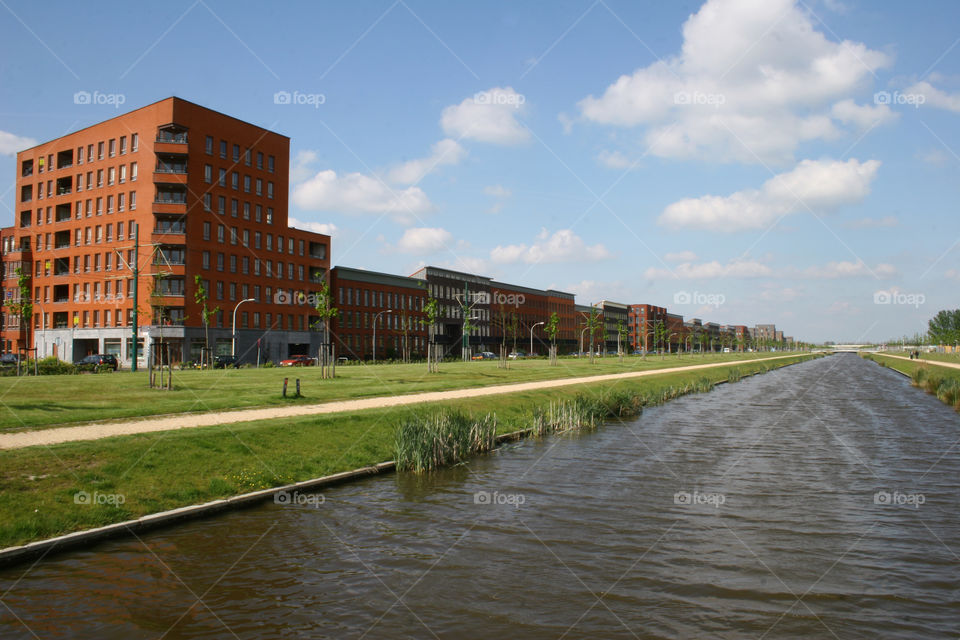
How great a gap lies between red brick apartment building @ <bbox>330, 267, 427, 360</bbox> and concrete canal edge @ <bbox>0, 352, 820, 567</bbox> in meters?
73.8

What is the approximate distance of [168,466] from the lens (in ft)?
49.1

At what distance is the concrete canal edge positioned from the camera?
35.6 ft

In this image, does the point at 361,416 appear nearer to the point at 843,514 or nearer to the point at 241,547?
the point at 241,547

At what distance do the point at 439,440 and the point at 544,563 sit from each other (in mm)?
8692

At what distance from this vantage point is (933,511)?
1490cm

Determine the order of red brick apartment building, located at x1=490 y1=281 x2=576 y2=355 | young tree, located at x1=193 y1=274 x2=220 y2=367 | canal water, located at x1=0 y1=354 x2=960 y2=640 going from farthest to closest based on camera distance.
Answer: red brick apartment building, located at x1=490 y1=281 x2=576 y2=355 < young tree, located at x1=193 y1=274 x2=220 y2=367 < canal water, located at x1=0 y1=354 x2=960 y2=640

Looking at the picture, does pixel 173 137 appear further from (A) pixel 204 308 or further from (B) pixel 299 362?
(B) pixel 299 362

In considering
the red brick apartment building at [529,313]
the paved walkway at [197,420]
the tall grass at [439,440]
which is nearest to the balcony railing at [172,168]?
the paved walkway at [197,420]

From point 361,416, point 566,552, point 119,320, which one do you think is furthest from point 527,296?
point 566,552

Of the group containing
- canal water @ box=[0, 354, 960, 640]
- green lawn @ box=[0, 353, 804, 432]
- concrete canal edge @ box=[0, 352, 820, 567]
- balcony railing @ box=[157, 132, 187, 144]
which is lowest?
canal water @ box=[0, 354, 960, 640]

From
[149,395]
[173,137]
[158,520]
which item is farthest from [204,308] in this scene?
[158,520]

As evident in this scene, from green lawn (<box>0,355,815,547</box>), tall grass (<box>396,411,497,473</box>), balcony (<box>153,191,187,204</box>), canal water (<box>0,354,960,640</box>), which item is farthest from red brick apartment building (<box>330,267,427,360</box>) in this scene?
canal water (<box>0,354,960,640</box>)

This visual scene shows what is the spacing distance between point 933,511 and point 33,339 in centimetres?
9341

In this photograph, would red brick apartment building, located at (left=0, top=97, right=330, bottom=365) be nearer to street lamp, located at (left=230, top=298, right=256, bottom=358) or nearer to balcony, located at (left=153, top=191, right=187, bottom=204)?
balcony, located at (left=153, top=191, right=187, bottom=204)
